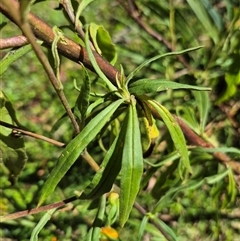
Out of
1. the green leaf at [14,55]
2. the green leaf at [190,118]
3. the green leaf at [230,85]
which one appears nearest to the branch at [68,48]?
the green leaf at [14,55]

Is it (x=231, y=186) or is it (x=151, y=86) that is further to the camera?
(x=231, y=186)

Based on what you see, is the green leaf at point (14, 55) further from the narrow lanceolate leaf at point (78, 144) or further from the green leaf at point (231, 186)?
the green leaf at point (231, 186)

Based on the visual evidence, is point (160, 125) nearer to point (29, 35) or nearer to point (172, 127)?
point (172, 127)

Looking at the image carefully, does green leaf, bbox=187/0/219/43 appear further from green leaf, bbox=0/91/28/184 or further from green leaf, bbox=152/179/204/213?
green leaf, bbox=0/91/28/184

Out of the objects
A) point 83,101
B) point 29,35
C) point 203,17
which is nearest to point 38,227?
point 83,101

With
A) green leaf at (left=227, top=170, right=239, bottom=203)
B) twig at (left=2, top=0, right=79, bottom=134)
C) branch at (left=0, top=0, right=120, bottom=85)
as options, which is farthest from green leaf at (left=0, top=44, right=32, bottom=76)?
green leaf at (left=227, top=170, right=239, bottom=203)

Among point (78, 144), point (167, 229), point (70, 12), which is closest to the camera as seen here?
Answer: point (78, 144)

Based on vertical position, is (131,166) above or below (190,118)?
above
